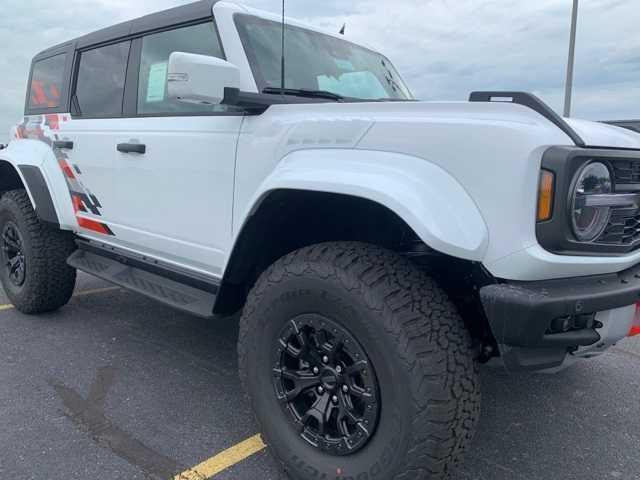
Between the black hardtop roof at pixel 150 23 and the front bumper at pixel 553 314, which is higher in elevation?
the black hardtop roof at pixel 150 23

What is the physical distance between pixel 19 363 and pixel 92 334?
0.58 m

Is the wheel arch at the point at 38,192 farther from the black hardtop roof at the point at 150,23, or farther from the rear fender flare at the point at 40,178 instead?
the black hardtop roof at the point at 150,23

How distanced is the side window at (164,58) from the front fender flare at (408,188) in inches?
33.8

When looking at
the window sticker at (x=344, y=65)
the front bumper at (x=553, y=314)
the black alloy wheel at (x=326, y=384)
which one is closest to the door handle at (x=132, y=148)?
the window sticker at (x=344, y=65)

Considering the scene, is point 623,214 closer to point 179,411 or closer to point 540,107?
point 540,107

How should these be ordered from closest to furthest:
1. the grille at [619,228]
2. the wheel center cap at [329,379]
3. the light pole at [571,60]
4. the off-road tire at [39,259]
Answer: the grille at [619,228]
the wheel center cap at [329,379]
the off-road tire at [39,259]
the light pole at [571,60]

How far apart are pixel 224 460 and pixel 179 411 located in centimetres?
52

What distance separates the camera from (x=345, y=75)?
9.97 feet

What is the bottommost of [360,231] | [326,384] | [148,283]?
[148,283]

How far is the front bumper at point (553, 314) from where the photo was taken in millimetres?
1624

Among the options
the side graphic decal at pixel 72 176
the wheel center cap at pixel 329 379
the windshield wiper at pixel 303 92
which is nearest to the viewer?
the wheel center cap at pixel 329 379

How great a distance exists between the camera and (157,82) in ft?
10.1

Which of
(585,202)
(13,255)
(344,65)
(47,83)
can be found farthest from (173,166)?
(13,255)

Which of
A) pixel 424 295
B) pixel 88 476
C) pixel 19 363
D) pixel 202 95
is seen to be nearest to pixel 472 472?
pixel 424 295
